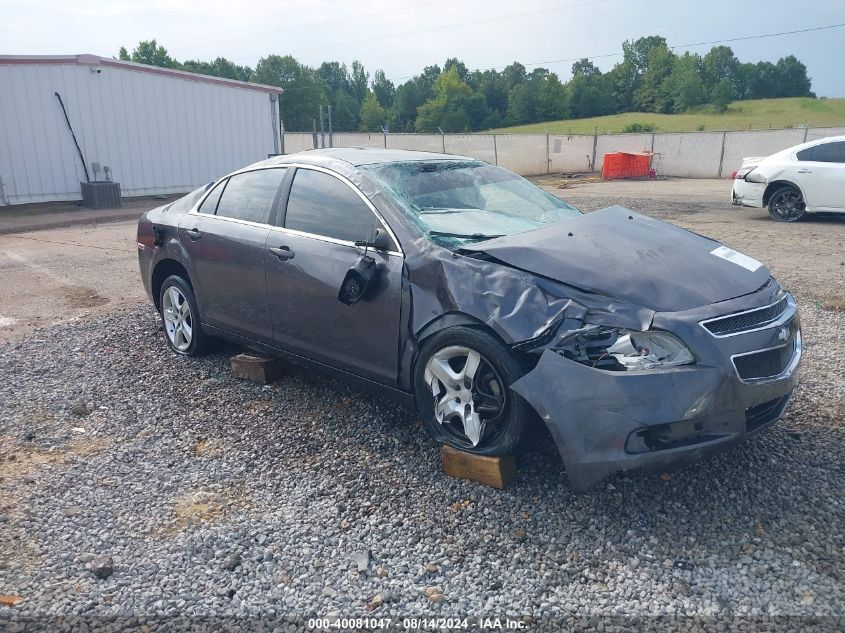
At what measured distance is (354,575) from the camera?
9.60 feet

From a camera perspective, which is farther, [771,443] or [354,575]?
[771,443]

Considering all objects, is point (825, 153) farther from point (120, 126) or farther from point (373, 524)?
point (120, 126)

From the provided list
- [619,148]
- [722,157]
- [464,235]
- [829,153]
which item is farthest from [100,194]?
[722,157]

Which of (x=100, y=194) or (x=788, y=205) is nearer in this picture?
(x=788, y=205)

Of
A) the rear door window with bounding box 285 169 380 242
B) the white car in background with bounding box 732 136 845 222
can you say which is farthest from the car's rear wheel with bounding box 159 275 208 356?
the white car in background with bounding box 732 136 845 222

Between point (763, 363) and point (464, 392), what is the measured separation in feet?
4.60

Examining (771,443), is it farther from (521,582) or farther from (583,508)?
(521,582)

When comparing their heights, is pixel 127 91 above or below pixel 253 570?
above

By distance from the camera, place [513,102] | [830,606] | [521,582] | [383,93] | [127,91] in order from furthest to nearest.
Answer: [383,93] < [513,102] < [127,91] < [521,582] < [830,606]

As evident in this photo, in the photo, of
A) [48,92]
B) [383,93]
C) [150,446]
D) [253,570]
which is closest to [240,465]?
[150,446]

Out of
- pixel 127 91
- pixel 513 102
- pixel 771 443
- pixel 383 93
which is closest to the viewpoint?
pixel 771 443

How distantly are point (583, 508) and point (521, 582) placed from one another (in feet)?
2.08

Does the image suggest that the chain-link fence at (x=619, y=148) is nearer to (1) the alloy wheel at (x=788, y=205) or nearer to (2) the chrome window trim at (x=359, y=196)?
(1) the alloy wheel at (x=788, y=205)

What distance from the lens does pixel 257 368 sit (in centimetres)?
490
